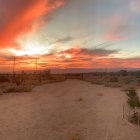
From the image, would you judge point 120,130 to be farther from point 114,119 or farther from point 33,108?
point 33,108

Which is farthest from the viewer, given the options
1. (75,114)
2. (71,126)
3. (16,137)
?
(75,114)

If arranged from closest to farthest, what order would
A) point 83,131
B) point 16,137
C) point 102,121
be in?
point 16,137
point 83,131
point 102,121

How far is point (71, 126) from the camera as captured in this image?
12.5 m

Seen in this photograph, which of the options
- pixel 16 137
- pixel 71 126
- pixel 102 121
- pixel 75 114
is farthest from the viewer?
pixel 75 114

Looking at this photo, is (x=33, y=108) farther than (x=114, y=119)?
Yes

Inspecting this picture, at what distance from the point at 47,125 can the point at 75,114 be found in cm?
314

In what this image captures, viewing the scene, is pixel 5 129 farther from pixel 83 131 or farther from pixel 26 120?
pixel 83 131

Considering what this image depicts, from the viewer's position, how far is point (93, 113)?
627 inches

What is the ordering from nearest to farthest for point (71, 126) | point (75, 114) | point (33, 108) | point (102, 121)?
point (71, 126)
point (102, 121)
point (75, 114)
point (33, 108)

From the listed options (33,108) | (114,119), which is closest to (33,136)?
(114,119)

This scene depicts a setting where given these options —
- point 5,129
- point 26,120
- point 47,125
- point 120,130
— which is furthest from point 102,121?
point 5,129

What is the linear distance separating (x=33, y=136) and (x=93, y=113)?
5917 millimetres

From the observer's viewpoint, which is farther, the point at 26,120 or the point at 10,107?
the point at 10,107

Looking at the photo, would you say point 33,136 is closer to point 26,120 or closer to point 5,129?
point 5,129
